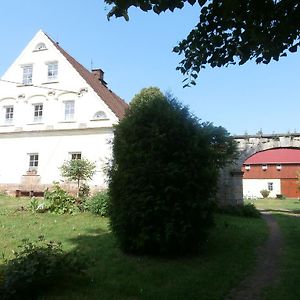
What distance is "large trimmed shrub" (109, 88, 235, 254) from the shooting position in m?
8.91

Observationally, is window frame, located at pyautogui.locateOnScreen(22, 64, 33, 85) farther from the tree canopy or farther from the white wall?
the tree canopy

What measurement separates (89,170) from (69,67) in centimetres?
794

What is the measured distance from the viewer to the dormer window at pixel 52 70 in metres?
28.2

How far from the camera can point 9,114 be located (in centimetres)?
2920

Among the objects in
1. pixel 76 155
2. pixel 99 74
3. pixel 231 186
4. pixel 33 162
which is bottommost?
pixel 231 186

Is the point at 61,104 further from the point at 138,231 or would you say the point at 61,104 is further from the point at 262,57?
the point at 262,57

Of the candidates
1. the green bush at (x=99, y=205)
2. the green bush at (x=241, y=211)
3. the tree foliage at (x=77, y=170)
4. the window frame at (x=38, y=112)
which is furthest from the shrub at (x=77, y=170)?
the green bush at (x=241, y=211)

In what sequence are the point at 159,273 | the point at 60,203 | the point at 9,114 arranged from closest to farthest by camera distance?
1. the point at 159,273
2. the point at 60,203
3. the point at 9,114

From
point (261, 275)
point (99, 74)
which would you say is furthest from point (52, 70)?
point (261, 275)

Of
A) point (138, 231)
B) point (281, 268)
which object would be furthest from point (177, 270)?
point (281, 268)

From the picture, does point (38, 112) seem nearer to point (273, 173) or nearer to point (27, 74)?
point (27, 74)

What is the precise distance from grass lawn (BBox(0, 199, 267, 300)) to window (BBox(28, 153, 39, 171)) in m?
14.5

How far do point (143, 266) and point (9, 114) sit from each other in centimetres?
2353

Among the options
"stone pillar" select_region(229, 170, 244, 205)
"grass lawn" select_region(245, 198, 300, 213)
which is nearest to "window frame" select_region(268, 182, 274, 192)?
"grass lawn" select_region(245, 198, 300, 213)
